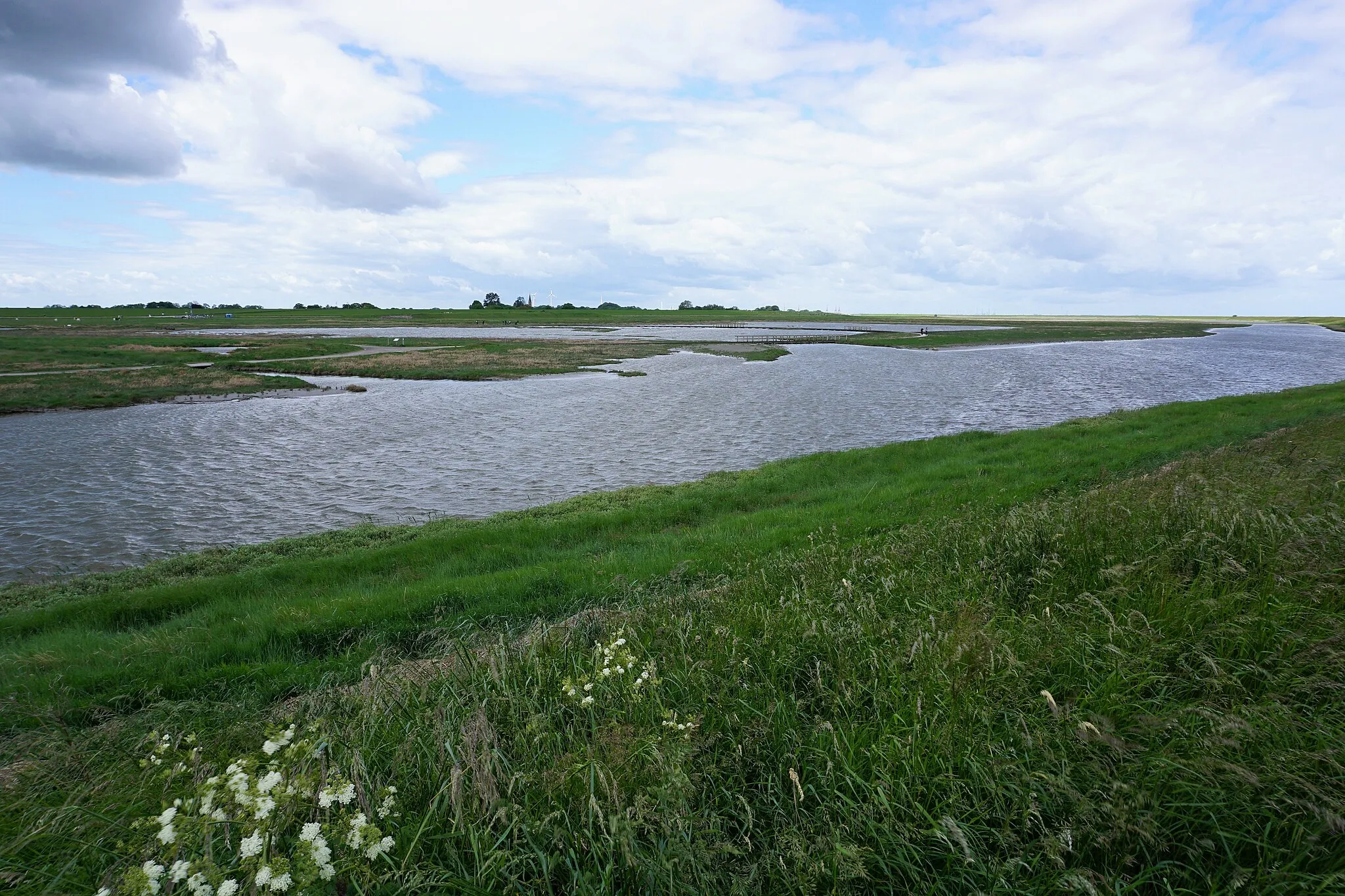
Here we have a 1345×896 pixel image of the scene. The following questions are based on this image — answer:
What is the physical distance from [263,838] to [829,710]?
407 cm

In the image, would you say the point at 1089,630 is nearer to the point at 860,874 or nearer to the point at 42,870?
the point at 860,874

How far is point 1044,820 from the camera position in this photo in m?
4.36

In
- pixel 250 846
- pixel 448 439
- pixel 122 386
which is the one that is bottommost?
pixel 448 439

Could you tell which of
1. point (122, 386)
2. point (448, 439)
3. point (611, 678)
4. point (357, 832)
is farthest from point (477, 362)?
point (357, 832)

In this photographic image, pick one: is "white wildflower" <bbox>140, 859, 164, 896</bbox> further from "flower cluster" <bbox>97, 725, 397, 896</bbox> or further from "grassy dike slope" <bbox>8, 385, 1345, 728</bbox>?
"grassy dike slope" <bbox>8, 385, 1345, 728</bbox>

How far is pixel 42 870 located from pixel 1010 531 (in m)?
9.88

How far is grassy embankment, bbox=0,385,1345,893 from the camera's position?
408cm

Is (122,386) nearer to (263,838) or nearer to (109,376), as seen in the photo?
(109,376)

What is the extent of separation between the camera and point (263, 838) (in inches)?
151

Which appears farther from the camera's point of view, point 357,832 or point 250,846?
point 357,832

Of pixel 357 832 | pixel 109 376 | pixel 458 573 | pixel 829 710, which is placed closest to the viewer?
pixel 357 832

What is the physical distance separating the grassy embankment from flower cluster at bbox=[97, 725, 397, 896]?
34cm

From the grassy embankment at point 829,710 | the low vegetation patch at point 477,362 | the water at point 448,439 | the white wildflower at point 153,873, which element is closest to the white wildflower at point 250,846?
the white wildflower at point 153,873

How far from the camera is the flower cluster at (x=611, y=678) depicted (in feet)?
18.9
